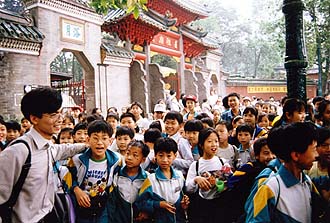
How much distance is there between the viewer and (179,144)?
3.54 meters

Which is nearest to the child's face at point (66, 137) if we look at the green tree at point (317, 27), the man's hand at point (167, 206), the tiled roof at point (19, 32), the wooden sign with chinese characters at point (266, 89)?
the man's hand at point (167, 206)

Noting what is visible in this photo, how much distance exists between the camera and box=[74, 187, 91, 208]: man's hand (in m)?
2.51

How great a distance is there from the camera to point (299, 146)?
1.74 metres

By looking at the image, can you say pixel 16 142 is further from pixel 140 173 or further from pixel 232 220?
pixel 232 220

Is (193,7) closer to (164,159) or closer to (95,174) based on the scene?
(164,159)

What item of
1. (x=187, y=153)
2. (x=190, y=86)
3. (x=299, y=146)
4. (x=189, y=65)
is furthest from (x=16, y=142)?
(x=189, y=65)

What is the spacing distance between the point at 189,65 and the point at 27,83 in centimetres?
1103

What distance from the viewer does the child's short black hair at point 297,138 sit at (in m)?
1.74

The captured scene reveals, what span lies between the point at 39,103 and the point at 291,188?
5.05 ft

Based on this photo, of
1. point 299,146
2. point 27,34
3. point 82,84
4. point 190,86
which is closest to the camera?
point 299,146

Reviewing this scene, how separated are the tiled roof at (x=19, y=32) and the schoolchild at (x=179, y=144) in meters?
4.93

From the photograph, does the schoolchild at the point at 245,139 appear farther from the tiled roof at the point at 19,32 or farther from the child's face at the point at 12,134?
the tiled roof at the point at 19,32

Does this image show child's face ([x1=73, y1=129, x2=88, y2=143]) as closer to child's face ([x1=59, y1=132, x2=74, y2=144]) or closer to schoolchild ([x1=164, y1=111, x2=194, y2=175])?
child's face ([x1=59, y1=132, x2=74, y2=144])

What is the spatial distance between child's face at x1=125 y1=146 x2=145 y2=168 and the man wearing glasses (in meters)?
0.89
